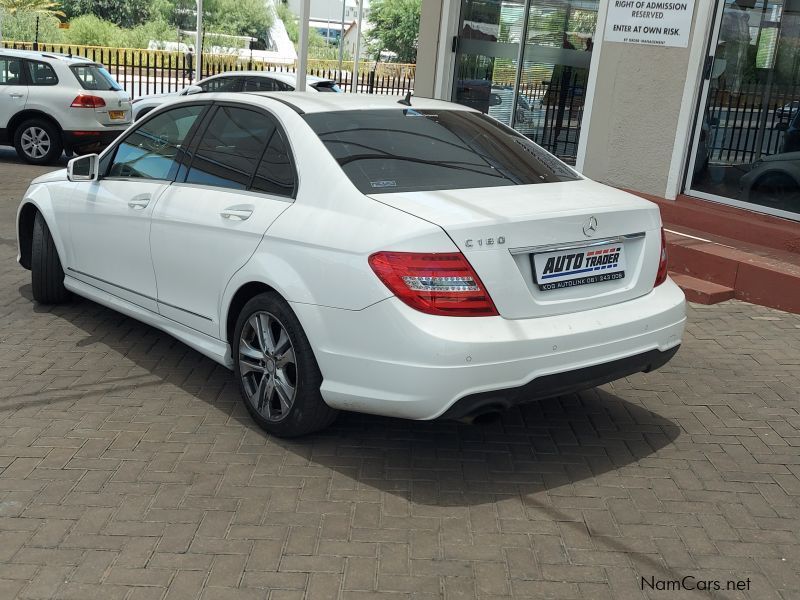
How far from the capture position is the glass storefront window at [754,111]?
841 centimetres

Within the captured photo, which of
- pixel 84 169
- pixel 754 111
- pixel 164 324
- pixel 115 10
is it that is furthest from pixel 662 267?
pixel 115 10

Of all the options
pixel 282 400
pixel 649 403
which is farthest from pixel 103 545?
pixel 649 403

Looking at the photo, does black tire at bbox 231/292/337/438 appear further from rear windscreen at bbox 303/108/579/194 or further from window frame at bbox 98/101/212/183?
window frame at bbox 98/101/212/183

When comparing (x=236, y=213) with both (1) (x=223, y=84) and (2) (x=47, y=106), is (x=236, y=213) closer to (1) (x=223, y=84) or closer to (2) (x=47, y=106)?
(2) (x=47, y=106)

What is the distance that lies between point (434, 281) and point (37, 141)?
11.8 meters

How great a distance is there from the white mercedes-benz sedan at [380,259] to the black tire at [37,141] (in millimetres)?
9262

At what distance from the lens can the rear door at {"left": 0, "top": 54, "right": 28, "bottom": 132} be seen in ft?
45.3

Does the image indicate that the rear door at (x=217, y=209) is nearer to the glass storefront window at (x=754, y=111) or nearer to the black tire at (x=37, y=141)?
the glass storefront window at (x=754, y=111)

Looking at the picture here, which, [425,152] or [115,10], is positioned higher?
[115,10]

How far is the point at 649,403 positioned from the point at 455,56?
817 cm

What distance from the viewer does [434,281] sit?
12.4 feet

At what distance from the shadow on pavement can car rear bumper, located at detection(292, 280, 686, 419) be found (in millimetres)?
402

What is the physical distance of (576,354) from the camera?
4.02 metres

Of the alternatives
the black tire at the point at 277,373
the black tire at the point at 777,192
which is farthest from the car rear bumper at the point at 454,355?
the black tire at the point at 777,192
